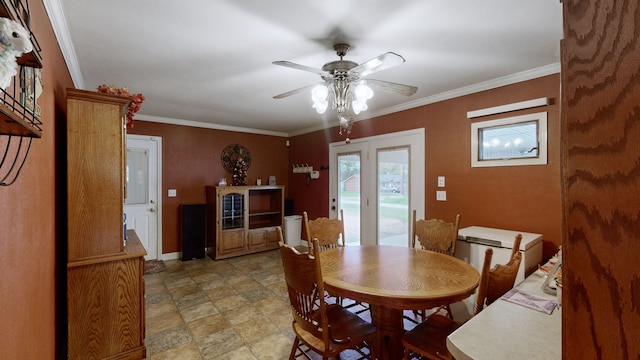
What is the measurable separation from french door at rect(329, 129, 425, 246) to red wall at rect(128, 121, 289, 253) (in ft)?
6.19

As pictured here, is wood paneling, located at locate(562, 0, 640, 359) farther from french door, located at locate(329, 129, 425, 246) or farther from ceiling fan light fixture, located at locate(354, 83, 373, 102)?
french door, located at locate(329, 129, 425, 246)

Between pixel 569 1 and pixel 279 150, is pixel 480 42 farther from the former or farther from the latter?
pixel 279 150

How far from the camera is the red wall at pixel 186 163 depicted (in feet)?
15.1

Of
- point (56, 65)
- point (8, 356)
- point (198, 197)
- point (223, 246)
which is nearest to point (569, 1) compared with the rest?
point (8, 356)

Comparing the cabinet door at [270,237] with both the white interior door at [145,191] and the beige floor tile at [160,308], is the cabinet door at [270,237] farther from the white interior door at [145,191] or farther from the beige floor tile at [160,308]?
the beige floor tile at [160,308]

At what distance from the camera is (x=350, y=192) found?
450 cm

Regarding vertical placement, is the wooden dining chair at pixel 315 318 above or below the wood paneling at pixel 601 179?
below

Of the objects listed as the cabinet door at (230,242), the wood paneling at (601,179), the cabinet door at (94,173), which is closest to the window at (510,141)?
the wood paneling at (601,179)

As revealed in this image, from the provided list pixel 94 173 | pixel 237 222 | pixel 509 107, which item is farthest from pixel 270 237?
pixel 509 107

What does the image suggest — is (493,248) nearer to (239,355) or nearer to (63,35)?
(239,355)

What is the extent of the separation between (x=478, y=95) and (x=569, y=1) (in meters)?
2.92

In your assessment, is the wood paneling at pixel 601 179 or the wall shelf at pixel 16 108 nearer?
the wood paneling at pixel 601 179

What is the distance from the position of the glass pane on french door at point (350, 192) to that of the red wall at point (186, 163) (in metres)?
1.82

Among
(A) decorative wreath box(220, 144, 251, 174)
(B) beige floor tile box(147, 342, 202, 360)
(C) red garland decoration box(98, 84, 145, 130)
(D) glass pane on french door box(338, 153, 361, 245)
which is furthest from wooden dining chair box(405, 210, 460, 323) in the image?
(A) decorative wreath box(220, 144, 251, 174)
